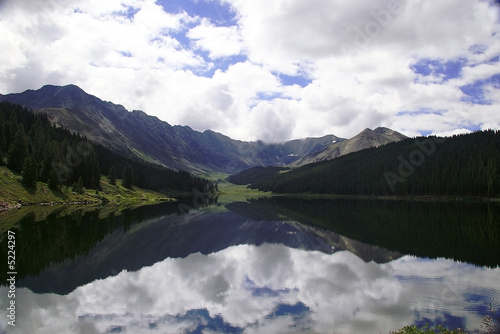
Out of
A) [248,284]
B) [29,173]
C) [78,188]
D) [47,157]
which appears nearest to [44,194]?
[29,173]

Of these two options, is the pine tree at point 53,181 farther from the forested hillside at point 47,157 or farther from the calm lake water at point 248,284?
the calm lake water at point 248,284

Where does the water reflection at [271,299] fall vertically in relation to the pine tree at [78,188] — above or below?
below

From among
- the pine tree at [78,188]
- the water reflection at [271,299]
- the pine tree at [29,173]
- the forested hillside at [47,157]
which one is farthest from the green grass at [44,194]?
the water reflection at [271,299]

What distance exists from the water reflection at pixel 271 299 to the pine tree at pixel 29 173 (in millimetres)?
75935

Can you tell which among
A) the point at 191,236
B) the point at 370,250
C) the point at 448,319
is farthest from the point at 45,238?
the point at 448,319

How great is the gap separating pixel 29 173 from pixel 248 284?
87.2 metres

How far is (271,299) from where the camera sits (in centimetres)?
2158

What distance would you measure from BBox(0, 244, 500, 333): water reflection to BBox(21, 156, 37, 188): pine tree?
249 feet

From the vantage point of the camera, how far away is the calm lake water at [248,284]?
1758 centimetres

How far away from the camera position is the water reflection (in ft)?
56.4

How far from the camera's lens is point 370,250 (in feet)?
127

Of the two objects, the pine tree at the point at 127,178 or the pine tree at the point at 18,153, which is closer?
the pine tree at the point at 18,153
